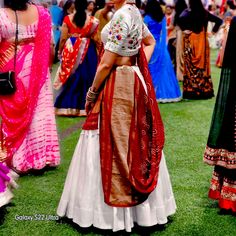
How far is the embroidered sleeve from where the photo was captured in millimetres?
2969

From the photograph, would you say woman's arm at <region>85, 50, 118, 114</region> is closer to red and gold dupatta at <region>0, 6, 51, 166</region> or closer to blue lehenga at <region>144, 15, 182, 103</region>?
red and gold dupatta at <region>0, 6, 51, 166</region>

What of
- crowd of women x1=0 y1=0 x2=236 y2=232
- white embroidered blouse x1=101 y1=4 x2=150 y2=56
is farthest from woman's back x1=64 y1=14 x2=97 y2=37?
white embroidered blouse x1=101 y1=4 x2=150 y2=56

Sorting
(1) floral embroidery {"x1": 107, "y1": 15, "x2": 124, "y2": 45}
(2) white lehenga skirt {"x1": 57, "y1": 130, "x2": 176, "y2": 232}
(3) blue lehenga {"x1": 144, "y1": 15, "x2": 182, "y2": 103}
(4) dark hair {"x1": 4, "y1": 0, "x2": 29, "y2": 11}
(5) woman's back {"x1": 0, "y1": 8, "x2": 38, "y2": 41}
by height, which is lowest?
(3) blue lehenga {"x1": 144, "y1": 15, "x2": 182, "y2": 103}

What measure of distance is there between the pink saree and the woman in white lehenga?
49.5 inches

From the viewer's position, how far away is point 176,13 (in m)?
9.81

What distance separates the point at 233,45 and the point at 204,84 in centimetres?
480

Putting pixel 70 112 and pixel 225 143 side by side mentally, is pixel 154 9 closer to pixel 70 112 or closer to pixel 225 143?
pixel 70 112

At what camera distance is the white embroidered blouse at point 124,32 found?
2.97 meters

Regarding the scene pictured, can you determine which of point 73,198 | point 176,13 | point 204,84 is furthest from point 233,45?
point 176,13

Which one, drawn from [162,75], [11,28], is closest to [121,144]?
[11,28]

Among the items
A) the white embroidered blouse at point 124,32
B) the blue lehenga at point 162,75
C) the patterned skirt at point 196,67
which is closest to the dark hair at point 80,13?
the blue lehenga at point 162,75

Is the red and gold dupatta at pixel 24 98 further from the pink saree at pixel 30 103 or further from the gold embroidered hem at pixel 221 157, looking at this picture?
the gold embroidered hem at pixel 221 157

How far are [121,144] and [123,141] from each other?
0.08ft

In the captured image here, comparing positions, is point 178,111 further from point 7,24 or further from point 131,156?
point 131,156
